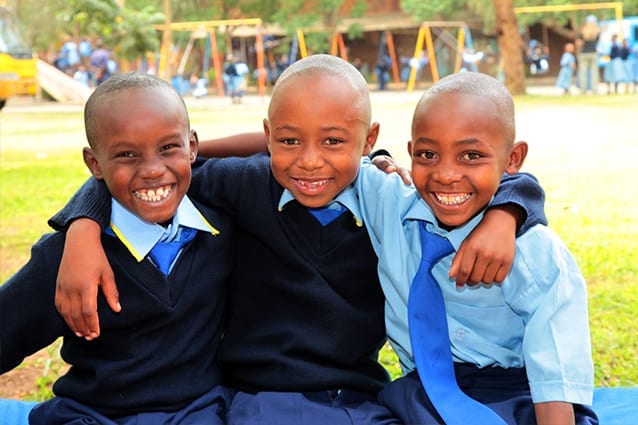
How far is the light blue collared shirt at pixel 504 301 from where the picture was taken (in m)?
2.14

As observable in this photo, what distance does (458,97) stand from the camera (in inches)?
90.2

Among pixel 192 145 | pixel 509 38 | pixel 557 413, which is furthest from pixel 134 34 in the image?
pixel 557 413

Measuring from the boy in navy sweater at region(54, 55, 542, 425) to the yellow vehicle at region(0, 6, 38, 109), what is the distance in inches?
734

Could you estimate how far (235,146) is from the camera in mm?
2887

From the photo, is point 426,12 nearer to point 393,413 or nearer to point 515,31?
point 515,31

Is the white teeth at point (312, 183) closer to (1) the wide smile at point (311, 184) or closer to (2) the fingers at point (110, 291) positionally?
(1) the wide smile at point (311, 184)

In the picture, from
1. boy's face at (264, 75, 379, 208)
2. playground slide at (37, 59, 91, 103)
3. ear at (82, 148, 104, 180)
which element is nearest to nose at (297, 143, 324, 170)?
boy's face at (264, 75, 379, 208)

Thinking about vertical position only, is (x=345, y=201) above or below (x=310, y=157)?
below

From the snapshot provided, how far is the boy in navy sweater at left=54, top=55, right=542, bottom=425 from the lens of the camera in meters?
2.34

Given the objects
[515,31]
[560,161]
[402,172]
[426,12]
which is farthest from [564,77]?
[402,172]

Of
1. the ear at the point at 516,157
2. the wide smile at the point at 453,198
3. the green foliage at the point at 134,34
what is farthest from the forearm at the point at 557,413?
the green foliage at the point at 134,34

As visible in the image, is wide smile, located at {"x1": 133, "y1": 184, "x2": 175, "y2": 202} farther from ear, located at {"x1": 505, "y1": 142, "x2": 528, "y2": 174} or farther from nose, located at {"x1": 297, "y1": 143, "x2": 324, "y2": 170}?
ear, located at {"x1": 505, "y1": 142, "x2": 528, "y2": 174}

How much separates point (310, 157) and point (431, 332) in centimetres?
59

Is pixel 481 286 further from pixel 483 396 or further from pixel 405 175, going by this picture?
pixel 405 175
